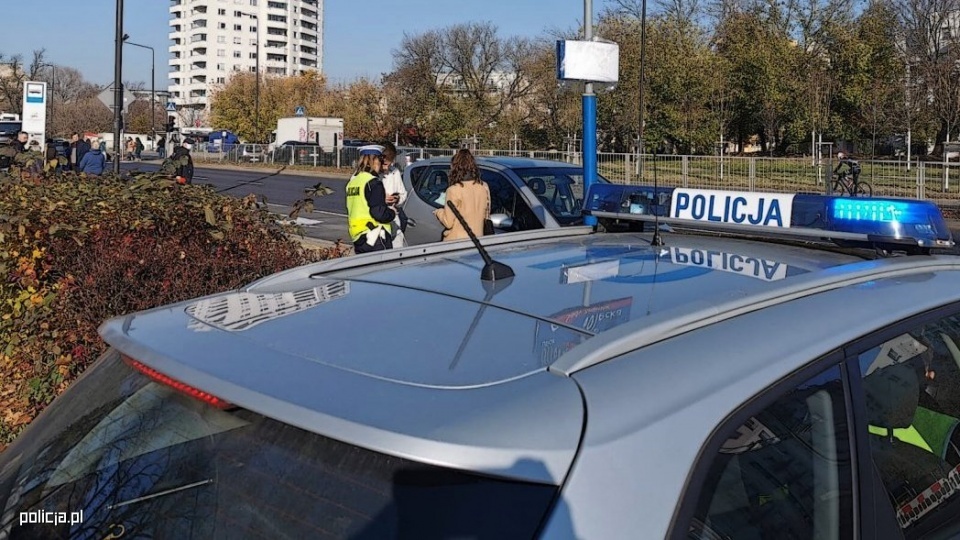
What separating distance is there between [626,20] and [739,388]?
35.3 metres

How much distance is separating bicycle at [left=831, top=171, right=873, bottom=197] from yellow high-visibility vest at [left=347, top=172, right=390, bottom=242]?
16.0 meters

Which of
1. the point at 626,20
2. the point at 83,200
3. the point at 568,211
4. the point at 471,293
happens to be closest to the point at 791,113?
the point at 626,20

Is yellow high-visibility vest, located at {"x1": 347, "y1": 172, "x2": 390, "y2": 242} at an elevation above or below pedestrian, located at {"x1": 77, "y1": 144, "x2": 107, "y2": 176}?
below

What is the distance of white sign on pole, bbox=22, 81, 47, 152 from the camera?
2192 centimetres

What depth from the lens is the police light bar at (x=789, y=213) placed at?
2.59 m

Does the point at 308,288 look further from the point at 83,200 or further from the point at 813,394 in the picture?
the point at 83,200

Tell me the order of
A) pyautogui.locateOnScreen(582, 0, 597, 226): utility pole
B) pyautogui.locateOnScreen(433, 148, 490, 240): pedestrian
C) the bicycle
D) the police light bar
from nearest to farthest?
the police light bar → pyautogui.locateOnScreen(582, 0, 597, 226): utility pole → pyautogui.locateOnScreen(433, 148, 490, 240): pedestrian → the bicycle

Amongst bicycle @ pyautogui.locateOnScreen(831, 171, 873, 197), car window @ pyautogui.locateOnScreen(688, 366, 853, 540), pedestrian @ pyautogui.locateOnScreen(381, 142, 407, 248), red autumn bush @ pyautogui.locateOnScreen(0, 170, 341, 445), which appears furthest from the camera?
bicycle @ pyautogui.locateOnScreen(831, 171, 873, 197)

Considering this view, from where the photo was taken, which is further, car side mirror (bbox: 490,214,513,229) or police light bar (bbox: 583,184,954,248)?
car side mirror (bbox: 490,214,513,229)

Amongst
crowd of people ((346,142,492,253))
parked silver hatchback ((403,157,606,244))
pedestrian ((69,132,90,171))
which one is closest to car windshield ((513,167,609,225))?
parked silver hatchback ((403,157,606,244))

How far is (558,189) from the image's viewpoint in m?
9.45

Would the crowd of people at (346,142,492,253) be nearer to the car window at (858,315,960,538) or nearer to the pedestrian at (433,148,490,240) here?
the pedestrian at (433,148,490,240)

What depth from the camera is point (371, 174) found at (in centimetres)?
868

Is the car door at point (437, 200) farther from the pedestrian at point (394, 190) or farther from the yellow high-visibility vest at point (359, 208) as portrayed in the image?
the yellow high-visibility vest at point (359, 208)
